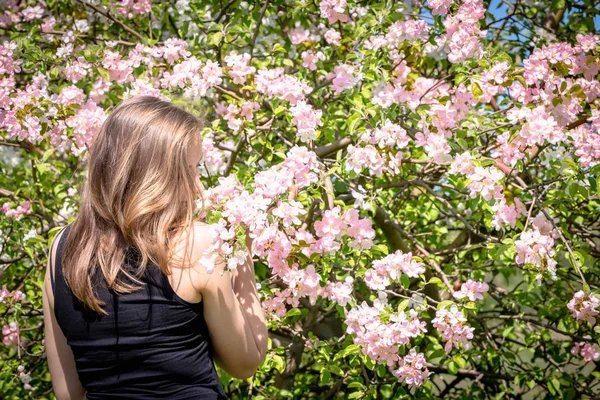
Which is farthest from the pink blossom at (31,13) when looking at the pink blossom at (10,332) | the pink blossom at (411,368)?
the pink blossom at (411,368)

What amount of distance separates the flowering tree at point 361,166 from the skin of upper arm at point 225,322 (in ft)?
0.18

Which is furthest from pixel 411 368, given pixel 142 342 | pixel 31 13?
pixel 31 13

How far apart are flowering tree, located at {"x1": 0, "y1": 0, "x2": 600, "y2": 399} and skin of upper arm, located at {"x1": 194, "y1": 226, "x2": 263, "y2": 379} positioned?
0.06 meters

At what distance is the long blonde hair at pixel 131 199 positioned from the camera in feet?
4.60

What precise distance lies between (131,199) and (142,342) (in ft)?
0.97

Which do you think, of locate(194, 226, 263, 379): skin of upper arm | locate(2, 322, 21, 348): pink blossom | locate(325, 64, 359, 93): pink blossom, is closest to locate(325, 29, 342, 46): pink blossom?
locate(325, 64, 359, 93): pink blossom

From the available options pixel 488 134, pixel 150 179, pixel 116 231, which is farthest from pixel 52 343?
pixel 488 134

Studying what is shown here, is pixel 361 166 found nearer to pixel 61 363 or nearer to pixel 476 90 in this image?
pixel 476 90

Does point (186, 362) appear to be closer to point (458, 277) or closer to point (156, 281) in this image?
point (156, 281)

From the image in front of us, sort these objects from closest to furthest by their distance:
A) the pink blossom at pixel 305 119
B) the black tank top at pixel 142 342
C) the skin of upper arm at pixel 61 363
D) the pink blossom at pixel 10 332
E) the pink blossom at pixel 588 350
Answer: the black tank top at pixel 142 342 < the skin of upper arm at pixel 61 363 < the pink blossom at pixel 305 119 < the pink blossom at pixel 588 350 < the pink blossom at pixel 10 332

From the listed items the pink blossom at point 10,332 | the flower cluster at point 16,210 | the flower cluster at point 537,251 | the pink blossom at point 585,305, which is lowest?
the pink blossom at point 10,332

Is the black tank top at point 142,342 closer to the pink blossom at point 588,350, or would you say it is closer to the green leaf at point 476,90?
the green leaf at point 476,90

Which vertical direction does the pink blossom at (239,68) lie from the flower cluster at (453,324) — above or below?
above

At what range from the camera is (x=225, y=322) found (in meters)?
1.45
